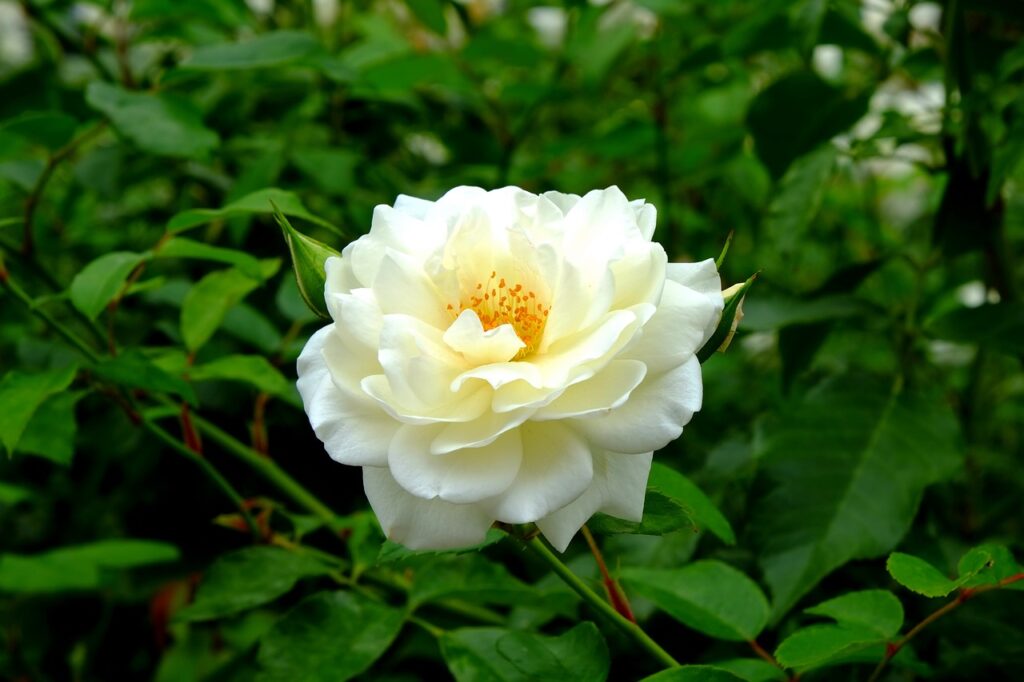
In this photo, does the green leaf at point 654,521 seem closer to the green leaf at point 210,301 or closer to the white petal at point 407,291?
the white petal at point 407,291

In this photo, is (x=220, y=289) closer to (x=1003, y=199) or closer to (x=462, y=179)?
(x=462, y=179)

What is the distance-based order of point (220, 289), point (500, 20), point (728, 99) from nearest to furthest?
1. point (220, 289)
2. point (728, 99)
3. point (500, 20)

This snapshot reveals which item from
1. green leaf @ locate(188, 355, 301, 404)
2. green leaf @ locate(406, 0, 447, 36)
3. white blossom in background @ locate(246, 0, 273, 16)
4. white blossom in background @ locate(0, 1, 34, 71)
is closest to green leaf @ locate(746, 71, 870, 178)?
green leaf @ locate(406, 0, 447, 36)

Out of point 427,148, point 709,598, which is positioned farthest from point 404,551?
point 427,148

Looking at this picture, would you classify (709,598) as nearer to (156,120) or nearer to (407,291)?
(407,291)

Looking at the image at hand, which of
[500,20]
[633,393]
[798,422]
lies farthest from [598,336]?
[500,20]
